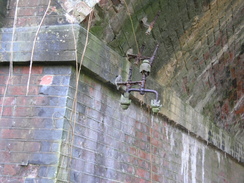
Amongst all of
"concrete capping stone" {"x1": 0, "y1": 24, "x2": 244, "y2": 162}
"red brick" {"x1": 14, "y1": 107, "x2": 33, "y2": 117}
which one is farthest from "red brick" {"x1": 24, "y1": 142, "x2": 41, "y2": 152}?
"concrete capping stone" {"x1": 0, "y1": 24, "x2": 244, "y2": 162}

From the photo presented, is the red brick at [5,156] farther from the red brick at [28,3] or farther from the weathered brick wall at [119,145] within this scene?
the red brick at [28,3]

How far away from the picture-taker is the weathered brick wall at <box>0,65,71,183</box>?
10.9 ft

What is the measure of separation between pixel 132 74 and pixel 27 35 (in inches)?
56.4

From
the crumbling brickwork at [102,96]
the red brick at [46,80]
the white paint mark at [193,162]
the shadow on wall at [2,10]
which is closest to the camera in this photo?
the crumbling brickwork at [102,96]

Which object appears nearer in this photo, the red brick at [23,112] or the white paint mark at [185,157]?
the red brick at [23,112]

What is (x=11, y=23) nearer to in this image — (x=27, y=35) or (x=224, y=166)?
(x=27, y=35)

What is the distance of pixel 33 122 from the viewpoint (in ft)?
11.5

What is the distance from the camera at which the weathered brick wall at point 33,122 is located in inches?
131

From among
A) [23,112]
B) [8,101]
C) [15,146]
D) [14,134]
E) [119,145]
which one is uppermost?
[8,101]

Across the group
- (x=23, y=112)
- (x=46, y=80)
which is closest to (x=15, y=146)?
(x=23, y=112)

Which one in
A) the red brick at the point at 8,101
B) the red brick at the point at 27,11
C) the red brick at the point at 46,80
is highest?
the red brick at the point at 27,11

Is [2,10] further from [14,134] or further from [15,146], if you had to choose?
[15,146]

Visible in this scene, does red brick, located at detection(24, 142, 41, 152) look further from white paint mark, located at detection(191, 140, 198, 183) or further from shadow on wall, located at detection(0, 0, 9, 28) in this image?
white paint mark, located at detection(191, 140, 198, 183)

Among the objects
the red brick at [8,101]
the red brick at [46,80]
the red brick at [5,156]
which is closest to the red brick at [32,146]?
the red brick at [5,156]
